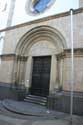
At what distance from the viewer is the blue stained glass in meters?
8.76

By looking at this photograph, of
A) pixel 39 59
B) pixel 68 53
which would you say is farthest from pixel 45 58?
pixel 68 53

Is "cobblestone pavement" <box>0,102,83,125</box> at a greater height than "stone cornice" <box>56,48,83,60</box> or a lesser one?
lesser

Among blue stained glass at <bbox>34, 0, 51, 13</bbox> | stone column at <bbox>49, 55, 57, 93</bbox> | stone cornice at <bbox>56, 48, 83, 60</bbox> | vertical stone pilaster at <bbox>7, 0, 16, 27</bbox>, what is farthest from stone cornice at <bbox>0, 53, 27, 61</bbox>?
blue stained glass at <bbox>34, 0, 51, 13</bbox>

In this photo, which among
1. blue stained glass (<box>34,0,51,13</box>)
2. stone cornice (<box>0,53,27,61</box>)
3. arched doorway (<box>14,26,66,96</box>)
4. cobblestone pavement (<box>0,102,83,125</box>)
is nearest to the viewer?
cobblestone pavement (<box>0,102,83,125</box>)

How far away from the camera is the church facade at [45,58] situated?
6.73m

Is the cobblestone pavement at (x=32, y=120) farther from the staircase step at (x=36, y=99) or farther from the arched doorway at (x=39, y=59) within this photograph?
the arched doorway at (x=39, y=59)

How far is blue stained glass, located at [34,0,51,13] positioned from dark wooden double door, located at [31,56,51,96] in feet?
8.68

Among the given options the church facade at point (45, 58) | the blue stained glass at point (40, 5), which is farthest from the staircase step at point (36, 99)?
the blue stained glass at point (40, 5)

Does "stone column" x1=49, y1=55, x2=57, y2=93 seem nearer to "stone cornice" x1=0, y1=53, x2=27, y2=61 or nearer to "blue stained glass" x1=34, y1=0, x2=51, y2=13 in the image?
"stone cornice" x1=0, y1=53, x2=27, y2=61

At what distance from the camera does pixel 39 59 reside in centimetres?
864

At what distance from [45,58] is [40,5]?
9.85 feet

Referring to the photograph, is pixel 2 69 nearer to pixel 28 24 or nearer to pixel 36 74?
pixel 36 74

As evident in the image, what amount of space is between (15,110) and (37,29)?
164 inches

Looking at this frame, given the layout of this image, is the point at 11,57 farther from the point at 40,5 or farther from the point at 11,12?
the point at 40,5
